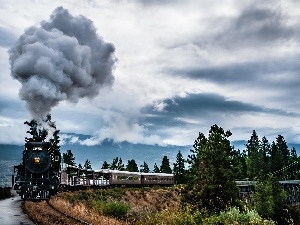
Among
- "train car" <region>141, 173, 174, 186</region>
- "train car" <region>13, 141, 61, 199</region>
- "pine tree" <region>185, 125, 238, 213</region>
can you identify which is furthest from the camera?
"train car" <region>141, 173, 174, 186</region>

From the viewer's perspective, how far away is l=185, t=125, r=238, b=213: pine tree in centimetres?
3109

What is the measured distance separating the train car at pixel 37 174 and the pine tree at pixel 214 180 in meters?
11.1

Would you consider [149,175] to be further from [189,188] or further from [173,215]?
[173,215]

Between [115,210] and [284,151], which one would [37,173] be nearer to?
[115,210]

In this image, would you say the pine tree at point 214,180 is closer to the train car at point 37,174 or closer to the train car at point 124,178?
the train car at point 37,174

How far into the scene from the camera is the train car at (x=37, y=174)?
1047 inches

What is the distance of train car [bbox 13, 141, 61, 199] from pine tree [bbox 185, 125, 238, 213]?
36.6 ft

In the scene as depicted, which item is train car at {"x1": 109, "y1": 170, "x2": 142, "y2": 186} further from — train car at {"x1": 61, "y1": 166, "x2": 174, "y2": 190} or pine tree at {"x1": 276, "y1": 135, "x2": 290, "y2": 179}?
pine tree at {"x1": 276, "y1": 135, "x2": 290, "y2": 179}

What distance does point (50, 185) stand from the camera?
26734 millimetres

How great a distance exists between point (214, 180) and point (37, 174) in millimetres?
13472

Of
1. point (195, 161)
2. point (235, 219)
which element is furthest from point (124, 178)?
point (235, 219)

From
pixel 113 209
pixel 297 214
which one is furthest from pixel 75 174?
pixel 297 214

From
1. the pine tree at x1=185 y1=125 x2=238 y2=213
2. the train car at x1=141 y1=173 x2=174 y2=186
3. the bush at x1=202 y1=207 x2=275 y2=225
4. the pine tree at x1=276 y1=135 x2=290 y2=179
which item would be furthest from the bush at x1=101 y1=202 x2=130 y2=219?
the pine tree at x1=276 y1=135 x2=290 y2=179

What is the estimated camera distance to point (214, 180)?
31328 mm
